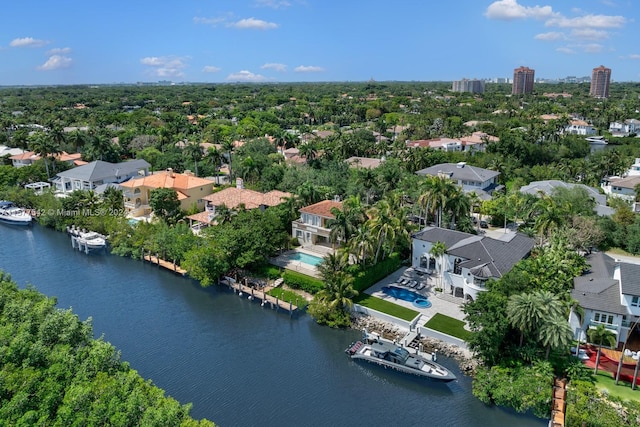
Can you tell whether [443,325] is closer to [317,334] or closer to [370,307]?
[370,307]

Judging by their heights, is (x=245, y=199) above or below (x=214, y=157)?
below

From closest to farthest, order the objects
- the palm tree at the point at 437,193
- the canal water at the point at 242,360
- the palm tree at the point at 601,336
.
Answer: the canal water at the point at 242,360, the palm tree at the point at 601,336, the palm tree at the point at 437,193

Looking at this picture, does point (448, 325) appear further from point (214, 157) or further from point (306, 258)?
point (214, 157)

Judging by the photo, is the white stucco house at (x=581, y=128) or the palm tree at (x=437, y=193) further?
the white stucco house at (x=581, y=128)

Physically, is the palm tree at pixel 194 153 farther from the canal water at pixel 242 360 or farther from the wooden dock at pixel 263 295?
the wooden dock at pixel 263 295

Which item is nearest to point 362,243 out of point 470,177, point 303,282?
point 303,282

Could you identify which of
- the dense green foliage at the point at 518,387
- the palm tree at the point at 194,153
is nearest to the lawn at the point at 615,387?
the dense green foliage at the point at 518,387
